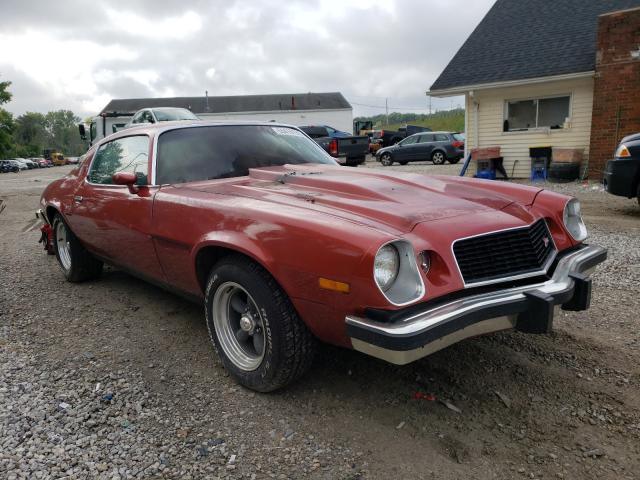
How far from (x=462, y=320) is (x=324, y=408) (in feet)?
3.09

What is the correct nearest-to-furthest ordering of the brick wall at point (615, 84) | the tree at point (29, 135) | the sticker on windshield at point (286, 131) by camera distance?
the sticker on windshield at point (286, 131), the brick wall at point (615, 84), the tree at point (29, 135)

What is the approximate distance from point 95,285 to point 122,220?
4.90ft

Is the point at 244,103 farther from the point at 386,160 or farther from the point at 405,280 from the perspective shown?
the point at 405,280

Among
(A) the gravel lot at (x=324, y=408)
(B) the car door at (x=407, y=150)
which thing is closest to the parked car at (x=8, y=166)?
(B) the car door at (x=407, y=150)

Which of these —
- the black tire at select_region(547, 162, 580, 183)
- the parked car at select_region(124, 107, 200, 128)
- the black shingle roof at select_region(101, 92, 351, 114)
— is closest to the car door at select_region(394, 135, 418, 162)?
the black tire at select_region(547, 162, 580, 183)

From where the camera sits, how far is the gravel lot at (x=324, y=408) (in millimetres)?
2150

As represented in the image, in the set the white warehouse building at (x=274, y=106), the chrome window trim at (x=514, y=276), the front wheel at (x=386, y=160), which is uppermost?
the white warehouse building at (x=274, y=106)

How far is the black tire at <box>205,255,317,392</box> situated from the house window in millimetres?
12508

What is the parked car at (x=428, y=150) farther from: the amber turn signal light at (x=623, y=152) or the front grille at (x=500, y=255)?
the front grille at (x=500, y=255)

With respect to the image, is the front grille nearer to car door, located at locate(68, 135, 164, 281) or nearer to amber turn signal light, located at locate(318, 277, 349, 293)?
amber turn signal light, located at locate(318, 277, 349, 293)

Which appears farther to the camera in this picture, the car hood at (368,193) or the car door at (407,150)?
the car door at (407,150)

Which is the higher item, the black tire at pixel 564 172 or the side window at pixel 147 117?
the side window at pixel 147 117

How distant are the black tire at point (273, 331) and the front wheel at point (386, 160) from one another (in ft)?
62.2

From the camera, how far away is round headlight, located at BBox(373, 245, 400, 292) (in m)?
2.10
